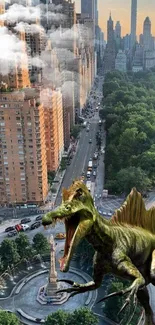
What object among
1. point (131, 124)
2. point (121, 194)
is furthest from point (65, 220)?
point (131, 124)

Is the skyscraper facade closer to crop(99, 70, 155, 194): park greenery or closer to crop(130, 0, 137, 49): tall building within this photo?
crop(130, 0, 137, 49): tall building

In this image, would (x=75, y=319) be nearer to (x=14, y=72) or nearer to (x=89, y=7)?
(x=14, y=72)

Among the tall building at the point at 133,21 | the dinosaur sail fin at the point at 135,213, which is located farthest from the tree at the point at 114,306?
the tall building at the point at 133,21

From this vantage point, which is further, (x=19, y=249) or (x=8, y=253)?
(x=19, y=249)

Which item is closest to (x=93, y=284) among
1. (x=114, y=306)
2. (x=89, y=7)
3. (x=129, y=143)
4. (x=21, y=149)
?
(x=114, y=306)

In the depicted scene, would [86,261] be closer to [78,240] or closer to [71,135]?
[78,240]

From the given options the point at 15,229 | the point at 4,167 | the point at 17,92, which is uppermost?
the point at 17,92

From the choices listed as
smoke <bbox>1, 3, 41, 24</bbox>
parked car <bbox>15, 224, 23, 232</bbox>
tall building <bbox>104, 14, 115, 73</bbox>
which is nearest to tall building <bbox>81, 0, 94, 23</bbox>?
tall building <bbox>104, 14, 115, 73</bbox>
